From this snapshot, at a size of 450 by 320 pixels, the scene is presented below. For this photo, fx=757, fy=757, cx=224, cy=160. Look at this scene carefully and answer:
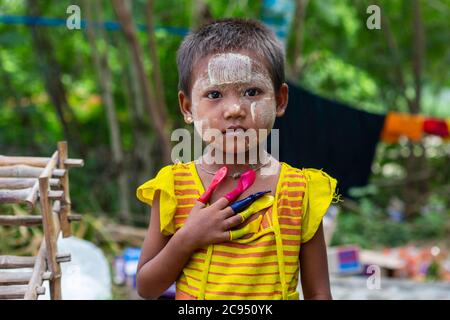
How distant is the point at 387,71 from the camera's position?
12.1 m

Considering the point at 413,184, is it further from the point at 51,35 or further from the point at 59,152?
the point at 59,152

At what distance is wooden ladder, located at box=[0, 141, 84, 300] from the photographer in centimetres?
238

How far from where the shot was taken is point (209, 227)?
6.23ft

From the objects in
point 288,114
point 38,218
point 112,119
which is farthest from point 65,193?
point 112,119

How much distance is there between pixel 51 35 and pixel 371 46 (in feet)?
16.1

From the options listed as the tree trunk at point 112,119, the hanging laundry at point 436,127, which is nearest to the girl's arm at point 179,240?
the tree trunk at point 112,119

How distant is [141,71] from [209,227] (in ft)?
14.0

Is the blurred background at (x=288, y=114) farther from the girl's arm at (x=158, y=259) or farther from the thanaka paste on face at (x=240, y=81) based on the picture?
the girl's arm at (x=158, y=259)

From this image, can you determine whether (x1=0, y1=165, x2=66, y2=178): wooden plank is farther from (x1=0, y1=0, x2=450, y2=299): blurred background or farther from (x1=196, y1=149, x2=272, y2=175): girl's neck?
(x1=0, y1=0, x2=450, y2=299): blurred background

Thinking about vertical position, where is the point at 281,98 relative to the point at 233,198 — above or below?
above

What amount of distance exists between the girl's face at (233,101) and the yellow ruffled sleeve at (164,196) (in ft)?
0.51

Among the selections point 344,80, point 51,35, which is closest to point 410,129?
point 344,80

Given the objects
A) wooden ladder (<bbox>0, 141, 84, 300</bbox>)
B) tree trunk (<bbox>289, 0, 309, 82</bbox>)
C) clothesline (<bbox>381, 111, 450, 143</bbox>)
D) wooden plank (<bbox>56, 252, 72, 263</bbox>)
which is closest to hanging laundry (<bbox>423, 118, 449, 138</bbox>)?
clothesline (<bbox>381, 111, 450, 143</bbox>)

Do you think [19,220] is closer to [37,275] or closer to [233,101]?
[37,275]
